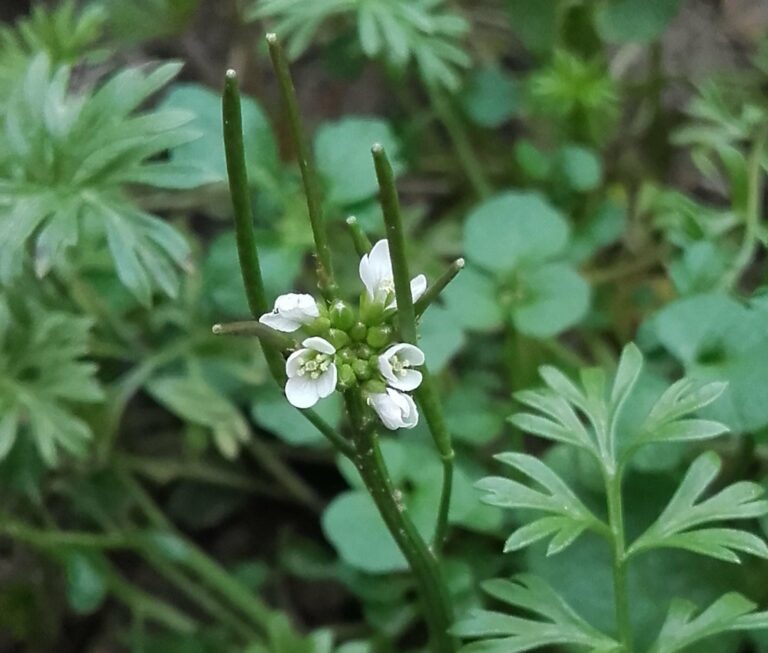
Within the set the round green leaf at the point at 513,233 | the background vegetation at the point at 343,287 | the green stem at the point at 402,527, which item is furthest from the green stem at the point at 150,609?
the round green leaf at the point at 513,233

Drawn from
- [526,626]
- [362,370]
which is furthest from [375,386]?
[526,626]

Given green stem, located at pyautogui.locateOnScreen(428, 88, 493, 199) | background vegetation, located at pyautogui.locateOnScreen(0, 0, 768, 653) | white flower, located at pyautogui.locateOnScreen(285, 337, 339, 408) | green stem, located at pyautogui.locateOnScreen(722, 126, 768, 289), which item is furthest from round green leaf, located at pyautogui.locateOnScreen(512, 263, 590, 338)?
white flower, located at pyautogui.locateOnScreen(285, 337, 339, 408)

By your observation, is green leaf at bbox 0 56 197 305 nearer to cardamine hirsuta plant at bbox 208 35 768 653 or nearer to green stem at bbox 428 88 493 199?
cardamine hirsuta plant at bbox 208 35 768 653

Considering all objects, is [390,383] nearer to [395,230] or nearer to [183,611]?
[395,230]

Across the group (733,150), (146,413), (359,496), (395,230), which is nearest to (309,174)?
(395,230)

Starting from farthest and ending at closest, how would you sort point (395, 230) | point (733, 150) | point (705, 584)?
point (733, 150) → point (705, 584) → point (395, 230)

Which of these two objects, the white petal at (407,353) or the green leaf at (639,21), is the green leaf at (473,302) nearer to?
the green leaf at (639,21)
